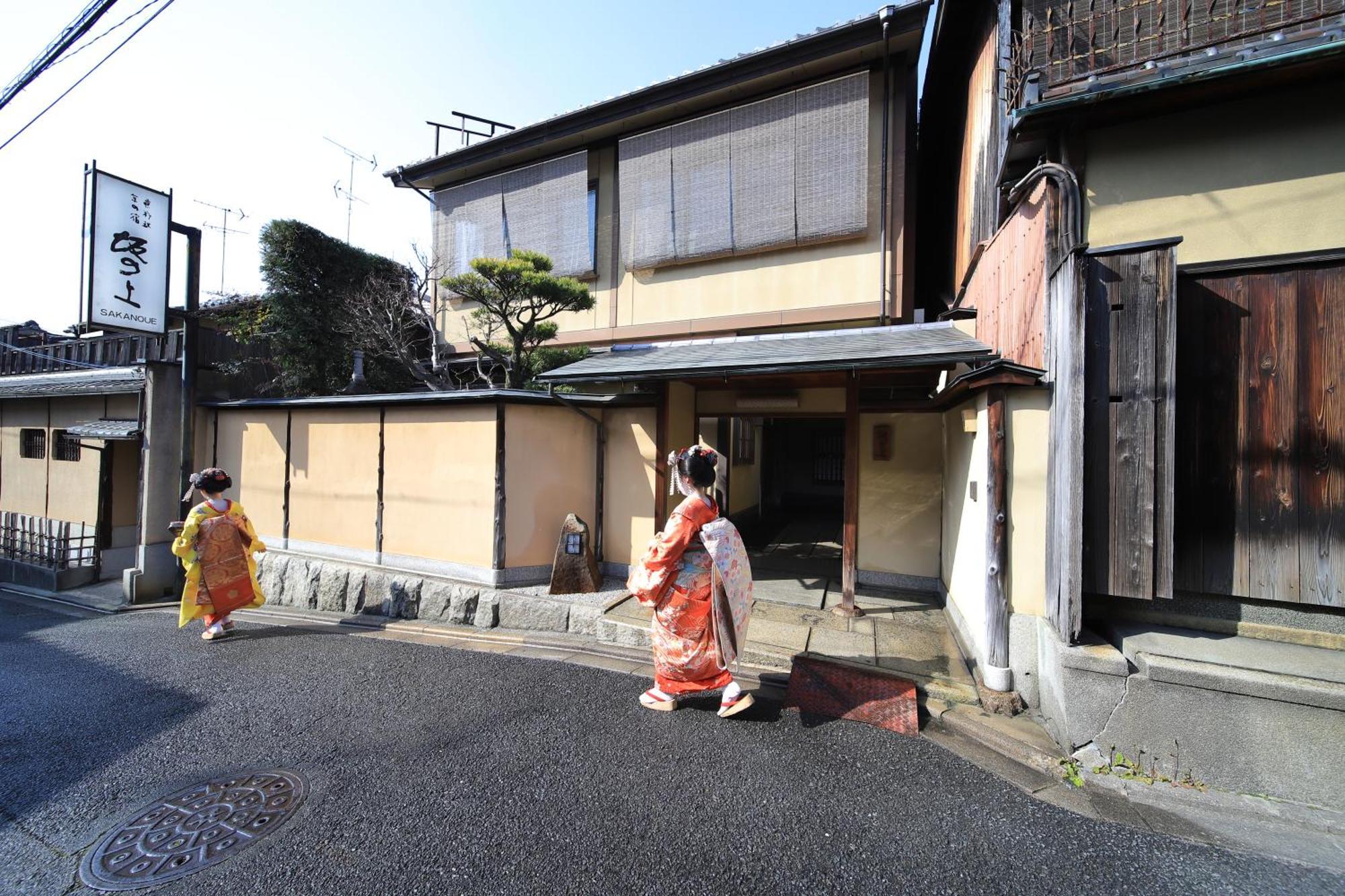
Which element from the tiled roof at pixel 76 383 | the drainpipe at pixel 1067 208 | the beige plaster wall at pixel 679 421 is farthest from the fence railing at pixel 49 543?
the drainpipe at pixel 1067 208

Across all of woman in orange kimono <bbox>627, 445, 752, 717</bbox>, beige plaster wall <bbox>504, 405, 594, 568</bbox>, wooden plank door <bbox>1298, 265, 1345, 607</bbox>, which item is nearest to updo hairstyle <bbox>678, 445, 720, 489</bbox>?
woman in orange kimono <bbox>627, 445, 752, 717</bbox>

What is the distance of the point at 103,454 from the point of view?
10.4 meters

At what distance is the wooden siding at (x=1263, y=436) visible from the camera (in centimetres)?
361

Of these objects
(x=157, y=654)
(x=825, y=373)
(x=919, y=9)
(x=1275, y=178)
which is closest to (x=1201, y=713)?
(x=1275, y=178)

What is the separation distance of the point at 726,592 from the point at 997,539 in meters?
2.44

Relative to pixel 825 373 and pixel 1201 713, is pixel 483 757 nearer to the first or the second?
pixel 1201 713

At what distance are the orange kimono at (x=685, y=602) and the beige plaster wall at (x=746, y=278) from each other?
20.0 ft

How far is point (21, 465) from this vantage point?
12438mm

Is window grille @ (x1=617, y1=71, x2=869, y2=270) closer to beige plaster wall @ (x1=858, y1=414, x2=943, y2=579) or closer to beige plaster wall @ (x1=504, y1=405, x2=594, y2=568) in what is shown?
beige plaster wall @ (x1=858, y1=414, x2=943, y2=579)

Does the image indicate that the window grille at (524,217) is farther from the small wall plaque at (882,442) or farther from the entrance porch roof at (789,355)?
the small wall plaque at (882,442)

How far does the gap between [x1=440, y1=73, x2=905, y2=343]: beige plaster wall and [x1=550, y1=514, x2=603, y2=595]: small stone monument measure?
16.0 feet

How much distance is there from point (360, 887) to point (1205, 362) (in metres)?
6.65

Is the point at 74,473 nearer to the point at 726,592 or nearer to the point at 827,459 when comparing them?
the point at 726,592

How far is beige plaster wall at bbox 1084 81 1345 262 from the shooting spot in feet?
12.6
